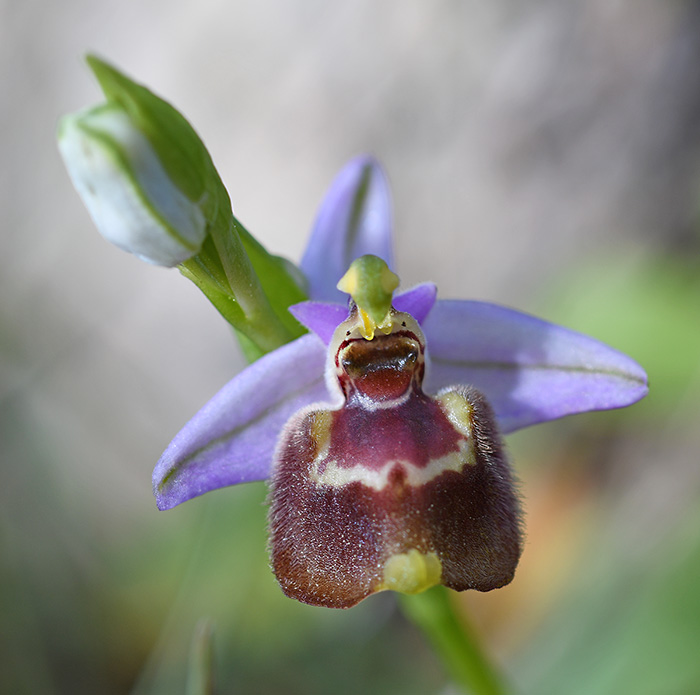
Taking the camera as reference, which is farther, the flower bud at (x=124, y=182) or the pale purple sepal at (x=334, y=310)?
the pale purple sepal at (x=334, y=310)

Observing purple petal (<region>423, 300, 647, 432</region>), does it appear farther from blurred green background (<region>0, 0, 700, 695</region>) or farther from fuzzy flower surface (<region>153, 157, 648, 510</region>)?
blurred green background (<region>0, 0, 700, 695</region>)

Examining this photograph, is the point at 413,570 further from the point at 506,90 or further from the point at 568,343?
the point at 506,90

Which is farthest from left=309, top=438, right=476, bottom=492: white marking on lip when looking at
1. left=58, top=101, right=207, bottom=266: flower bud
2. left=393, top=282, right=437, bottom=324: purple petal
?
left=58, top=101, right=207, bottom=266: flower bud

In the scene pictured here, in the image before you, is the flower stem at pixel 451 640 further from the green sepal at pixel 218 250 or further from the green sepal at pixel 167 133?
the green sepal at pixel 167 133

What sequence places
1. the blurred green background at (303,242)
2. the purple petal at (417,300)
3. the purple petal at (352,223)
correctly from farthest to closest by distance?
the blurred green background at (303,242) → the purple petal at (352,223) → the purple petal at (417,300)

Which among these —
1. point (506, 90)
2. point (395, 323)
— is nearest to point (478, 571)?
point (395, 323)

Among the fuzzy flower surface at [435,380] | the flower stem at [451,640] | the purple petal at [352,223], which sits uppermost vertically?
the purple petal at [352,223]

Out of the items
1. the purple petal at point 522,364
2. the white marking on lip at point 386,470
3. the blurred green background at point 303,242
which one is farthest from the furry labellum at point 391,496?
the blurred green background at point 303,242
